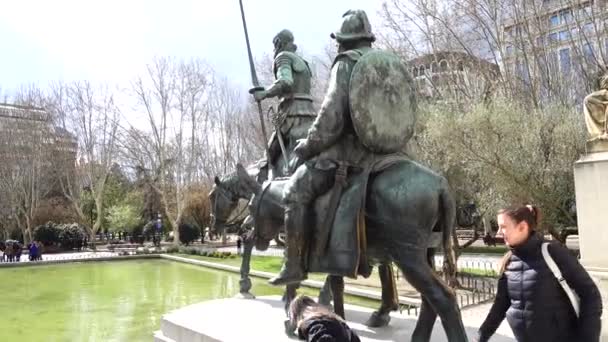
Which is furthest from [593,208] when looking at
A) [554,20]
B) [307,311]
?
[554,20]

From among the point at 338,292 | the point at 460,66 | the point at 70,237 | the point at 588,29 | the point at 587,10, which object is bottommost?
the point at 70,237

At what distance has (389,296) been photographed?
607 centimetres

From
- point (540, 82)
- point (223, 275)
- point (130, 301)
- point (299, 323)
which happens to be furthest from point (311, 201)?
point (540, 82)

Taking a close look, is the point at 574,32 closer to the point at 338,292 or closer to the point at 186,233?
Result: the point at 338,292

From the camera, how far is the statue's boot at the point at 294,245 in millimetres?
4969

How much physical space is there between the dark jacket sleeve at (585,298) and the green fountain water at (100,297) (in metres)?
6.76

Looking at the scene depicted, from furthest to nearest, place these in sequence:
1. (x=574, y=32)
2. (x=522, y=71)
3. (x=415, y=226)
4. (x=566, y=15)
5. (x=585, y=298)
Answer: (x=522, y=71) < (x=574, y=32) < (x=566, y=15) < (x=415, y=226) < (x=585, y=298)

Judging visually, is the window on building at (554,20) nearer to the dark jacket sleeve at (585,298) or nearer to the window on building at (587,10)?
the window on building at (587,10)

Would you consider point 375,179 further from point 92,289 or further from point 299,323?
point 92,289

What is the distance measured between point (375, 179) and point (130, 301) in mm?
9255

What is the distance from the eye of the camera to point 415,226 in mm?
4426

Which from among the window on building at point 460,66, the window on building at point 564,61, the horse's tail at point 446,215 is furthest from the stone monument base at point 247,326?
the window on building at point 564,61

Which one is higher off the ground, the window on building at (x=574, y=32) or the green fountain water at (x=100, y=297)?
the window on building at (x=574, y=32)

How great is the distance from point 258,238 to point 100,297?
8233mm
